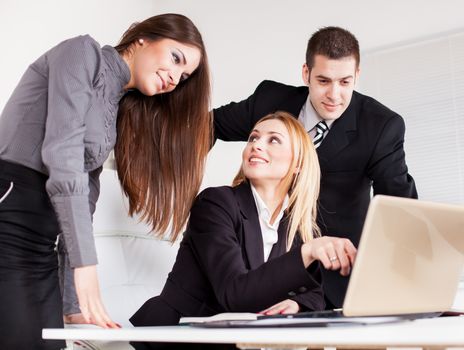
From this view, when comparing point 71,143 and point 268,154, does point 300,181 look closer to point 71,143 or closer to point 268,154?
point 268,154

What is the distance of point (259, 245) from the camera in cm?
160

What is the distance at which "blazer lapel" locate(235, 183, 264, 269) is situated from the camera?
5.17ft

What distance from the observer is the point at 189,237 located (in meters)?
1.65

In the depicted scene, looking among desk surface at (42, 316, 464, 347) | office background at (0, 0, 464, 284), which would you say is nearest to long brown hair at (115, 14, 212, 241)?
desk surface at (42, 316, 464, 347)

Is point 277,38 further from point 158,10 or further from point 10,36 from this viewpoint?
point 10,36

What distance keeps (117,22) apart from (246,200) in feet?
9.23

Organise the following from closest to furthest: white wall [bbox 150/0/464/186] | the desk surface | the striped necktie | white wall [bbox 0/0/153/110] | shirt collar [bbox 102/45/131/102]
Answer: the desk surface, shirt collar [bbox 102/45/131/102], the striped necktie, white wall [bbox 0/0/153/110], white wall [bbox 150/0/464/186]

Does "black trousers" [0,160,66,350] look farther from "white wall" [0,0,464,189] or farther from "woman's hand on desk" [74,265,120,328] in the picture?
"white wall" [0,0,464,189]

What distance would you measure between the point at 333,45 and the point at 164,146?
82 centimetres

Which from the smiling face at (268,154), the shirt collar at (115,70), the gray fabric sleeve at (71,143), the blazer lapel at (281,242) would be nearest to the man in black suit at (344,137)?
the smiling face at (268,154)

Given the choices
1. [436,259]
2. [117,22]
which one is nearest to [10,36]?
[117,22]

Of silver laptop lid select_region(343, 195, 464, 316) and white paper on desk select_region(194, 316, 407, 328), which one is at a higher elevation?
silver laptop lid select_region(343, 195, 464, 316)

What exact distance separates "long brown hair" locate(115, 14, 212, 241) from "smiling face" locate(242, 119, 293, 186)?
16 cm

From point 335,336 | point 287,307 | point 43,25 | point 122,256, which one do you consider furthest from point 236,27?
point 335,336
